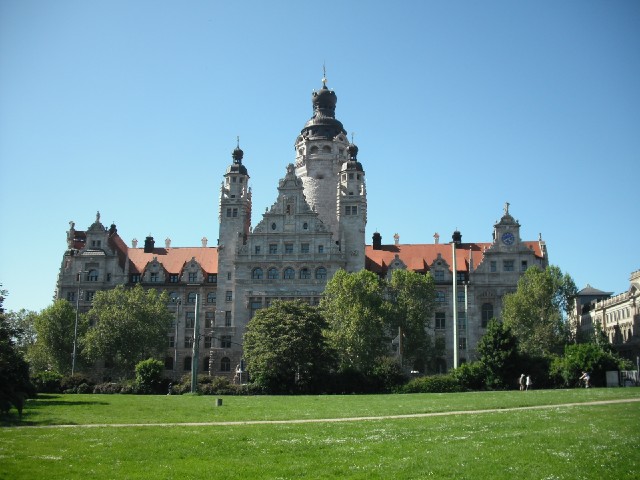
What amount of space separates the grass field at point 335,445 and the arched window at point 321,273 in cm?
4700

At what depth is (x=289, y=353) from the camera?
56.4 metres

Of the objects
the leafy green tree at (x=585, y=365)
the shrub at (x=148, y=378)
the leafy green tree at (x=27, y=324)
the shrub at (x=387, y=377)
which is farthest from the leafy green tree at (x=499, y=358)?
the leafy green tree at (x=27, y=324)

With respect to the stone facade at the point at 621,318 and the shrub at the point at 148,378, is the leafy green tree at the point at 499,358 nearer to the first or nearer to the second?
the stone facade at the point at 621,318

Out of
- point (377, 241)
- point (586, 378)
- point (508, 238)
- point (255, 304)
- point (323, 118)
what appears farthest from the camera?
point (323, 118)

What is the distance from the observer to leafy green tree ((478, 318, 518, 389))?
54.7 metres

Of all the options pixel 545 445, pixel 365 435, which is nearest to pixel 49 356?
pixel 365 435

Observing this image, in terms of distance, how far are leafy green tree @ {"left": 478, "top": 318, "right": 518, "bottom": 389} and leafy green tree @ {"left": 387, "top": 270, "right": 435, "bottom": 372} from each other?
11.5m

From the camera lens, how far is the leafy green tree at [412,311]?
67.2 meters

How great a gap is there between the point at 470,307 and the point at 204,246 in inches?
1412

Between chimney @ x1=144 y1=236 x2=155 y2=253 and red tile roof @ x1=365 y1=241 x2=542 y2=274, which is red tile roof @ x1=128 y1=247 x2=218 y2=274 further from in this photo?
red tile roof @ x1=365 y1=241 x2=542 y2=274

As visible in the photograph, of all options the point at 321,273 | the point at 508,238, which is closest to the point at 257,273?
the point at 321,273

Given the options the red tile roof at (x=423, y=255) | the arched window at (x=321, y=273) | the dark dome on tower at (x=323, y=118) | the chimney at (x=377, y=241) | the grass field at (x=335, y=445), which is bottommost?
the grass field at (x=335, y=445)

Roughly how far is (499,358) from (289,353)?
54.8ft

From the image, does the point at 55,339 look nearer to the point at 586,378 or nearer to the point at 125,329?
the point at 125,329
